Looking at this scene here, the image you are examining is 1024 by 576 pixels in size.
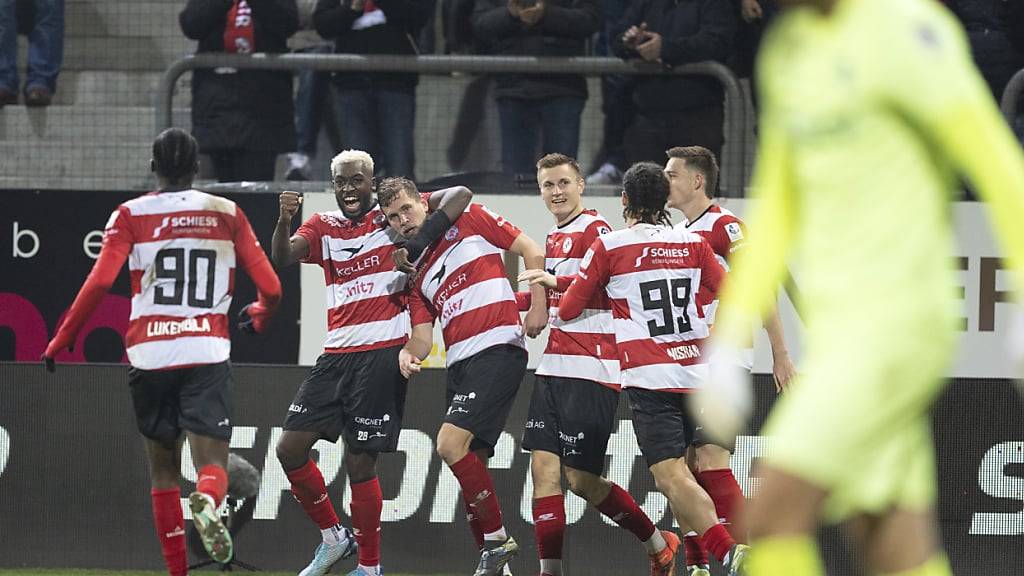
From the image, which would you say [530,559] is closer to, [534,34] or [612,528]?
[612,528]

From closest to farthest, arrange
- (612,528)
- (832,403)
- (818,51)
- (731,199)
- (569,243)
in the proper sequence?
(832,403)
(818,51)
(569,243)
(612,528)
(731,199)

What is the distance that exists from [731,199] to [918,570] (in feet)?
18.7

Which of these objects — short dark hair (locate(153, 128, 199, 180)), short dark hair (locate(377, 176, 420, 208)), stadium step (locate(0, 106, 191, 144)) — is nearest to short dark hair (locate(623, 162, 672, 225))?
short dark hair (locate(377, 176, 420, 208))

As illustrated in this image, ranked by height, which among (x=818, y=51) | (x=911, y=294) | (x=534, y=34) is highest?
(x=534, y=34)

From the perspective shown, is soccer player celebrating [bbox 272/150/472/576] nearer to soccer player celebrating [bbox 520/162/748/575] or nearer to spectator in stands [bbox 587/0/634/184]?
soccer player celebrating [bbox 520/162/748/575]

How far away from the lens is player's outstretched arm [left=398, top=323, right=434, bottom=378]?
730 cm

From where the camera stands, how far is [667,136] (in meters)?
9.16

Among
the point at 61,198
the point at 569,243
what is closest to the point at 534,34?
the point at 569,243

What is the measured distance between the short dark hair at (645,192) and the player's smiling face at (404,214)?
44.5 inches

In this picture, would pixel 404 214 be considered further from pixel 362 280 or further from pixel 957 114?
pixel 957 114

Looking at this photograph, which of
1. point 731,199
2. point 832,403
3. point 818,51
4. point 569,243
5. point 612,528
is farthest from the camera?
point 731,199

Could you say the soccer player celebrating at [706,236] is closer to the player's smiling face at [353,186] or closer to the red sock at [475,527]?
the red sock at [475,527]

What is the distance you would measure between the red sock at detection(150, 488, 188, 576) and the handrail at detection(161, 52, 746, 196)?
333 centimetres

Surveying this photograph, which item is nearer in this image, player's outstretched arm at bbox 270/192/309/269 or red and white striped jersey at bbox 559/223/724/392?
red and white striped jersey at bbox 559/223/724/392
